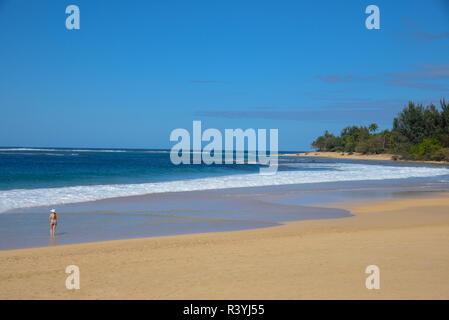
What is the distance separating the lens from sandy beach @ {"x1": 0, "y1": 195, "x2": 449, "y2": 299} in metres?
6.38

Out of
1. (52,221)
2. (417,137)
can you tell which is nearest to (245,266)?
(52,221)

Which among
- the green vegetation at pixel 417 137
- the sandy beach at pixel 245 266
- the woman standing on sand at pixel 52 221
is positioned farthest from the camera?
the green vegetation at pixel 417 137

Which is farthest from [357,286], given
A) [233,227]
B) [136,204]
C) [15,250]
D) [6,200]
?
[6,200]

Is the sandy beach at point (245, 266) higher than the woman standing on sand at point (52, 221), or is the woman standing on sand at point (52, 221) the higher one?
the woman standing on sand at point (52, 221)

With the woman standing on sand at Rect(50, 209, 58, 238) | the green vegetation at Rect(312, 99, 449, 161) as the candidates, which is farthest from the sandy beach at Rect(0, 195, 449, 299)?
the green vegetation at Rect(312, 99, 449, 161)

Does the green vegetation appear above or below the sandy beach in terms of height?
above

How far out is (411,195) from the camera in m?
22.8

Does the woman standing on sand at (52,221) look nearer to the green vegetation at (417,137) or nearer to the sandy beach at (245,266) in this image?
the sandy beach at (245,266)

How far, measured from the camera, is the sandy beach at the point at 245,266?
20.9ft

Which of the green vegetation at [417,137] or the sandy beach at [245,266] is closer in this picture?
the sandy beach at [245,266]

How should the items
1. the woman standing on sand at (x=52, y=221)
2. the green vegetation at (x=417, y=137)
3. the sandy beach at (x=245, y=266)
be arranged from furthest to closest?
1. the green vegetation at (x=417, y=137)
2. the woman standing on sand at (x=52, y=221)
3. the sandy beach at (x=245, y=266)

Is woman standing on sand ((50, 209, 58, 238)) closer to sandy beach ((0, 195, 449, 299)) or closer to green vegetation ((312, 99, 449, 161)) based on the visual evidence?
sandy beach ((0, 195, 449, 299))

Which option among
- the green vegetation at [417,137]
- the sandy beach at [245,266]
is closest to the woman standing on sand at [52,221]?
the sandy beach at [245,266]
